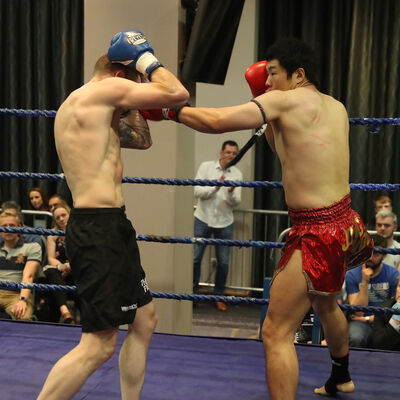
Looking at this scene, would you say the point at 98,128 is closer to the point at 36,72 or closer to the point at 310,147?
the point at 310,147

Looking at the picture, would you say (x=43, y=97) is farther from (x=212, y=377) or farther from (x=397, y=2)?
(x=212, y=377)

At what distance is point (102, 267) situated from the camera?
1659 mm

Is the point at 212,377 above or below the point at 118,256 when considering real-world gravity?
below

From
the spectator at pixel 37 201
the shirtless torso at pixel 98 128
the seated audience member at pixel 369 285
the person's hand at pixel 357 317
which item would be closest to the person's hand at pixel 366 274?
the seated audience member at pixel 369 285

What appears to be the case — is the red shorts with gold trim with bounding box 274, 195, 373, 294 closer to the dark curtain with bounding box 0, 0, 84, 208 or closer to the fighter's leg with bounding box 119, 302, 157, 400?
the fighter's leg with bounding box 119, 302, 157, 400

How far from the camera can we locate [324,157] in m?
1.79

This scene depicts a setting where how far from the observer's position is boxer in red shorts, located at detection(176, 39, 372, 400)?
69.8 inches

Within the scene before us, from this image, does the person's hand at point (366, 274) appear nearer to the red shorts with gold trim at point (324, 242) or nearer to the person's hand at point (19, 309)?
the red shorts with gold trim at point (324, 242)

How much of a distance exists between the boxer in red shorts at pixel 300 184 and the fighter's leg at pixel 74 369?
1.61 ft

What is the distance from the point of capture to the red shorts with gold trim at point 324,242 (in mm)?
1780

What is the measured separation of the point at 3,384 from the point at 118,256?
77 centimetres

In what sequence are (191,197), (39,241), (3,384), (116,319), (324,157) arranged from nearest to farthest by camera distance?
(116,319) < (324,157) < (3,384) < (191,197) < (39,241)

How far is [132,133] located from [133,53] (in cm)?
28

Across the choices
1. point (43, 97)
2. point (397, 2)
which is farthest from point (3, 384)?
point (397, 2)
